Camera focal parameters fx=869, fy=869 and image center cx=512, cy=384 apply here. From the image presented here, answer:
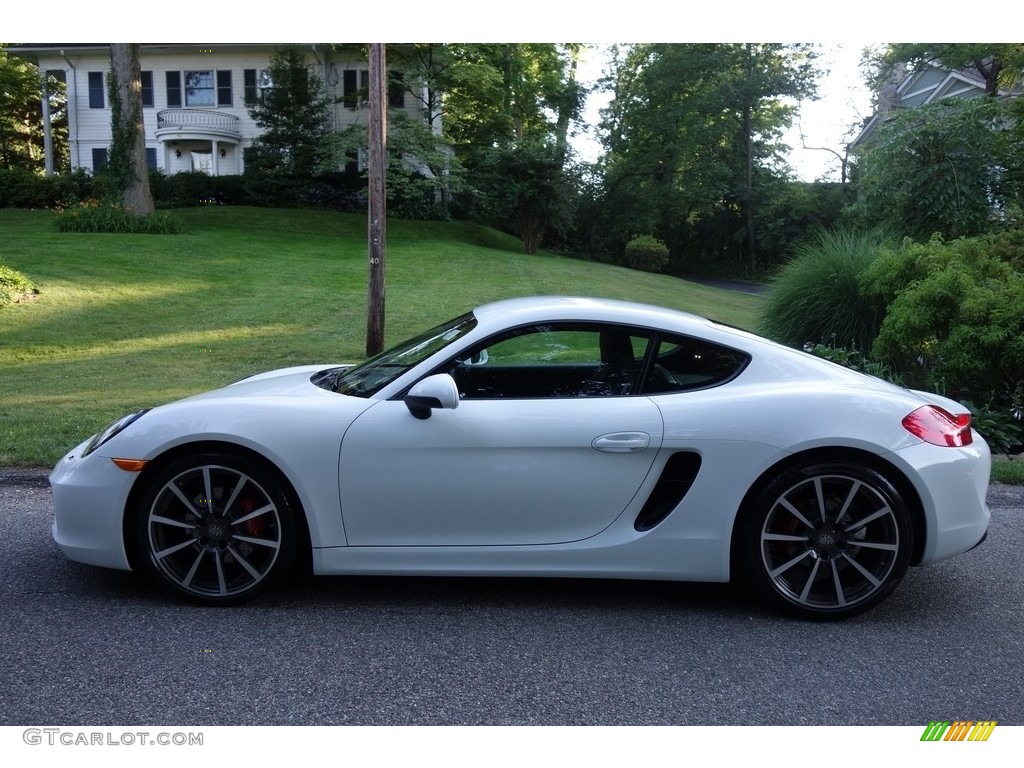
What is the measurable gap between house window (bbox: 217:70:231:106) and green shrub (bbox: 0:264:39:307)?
24.8 m

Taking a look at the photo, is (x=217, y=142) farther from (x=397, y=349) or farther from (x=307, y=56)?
(x=397, y=349)

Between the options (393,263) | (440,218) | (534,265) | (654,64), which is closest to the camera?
(393,263)

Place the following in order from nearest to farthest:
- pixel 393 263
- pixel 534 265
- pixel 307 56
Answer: pixel 393 263 → pixel 534 265 → pixel 307 56

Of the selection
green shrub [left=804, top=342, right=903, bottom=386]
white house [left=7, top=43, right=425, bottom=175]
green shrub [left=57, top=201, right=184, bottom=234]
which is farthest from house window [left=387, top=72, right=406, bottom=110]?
green shrub [left=804, top=342, right=903, bottom=386]

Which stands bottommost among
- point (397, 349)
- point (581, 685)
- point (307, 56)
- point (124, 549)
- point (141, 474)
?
point (581, 685)

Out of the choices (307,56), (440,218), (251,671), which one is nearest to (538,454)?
(251,671)

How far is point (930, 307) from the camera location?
788 cm

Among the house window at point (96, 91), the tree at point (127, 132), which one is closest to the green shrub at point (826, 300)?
the tree at point (127, 132)

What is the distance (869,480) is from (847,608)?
0.56m

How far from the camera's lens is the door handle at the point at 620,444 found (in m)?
3.65

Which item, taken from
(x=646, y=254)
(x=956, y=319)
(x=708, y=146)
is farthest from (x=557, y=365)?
(x=708, y=146)

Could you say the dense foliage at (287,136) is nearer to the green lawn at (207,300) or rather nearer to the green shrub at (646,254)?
the green lawn at (207,300)

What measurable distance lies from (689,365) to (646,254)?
1166 inches

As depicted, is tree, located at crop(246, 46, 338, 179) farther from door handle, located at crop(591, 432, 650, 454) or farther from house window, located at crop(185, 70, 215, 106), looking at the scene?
door handle, located at crop(591, 432, 650, 454)
